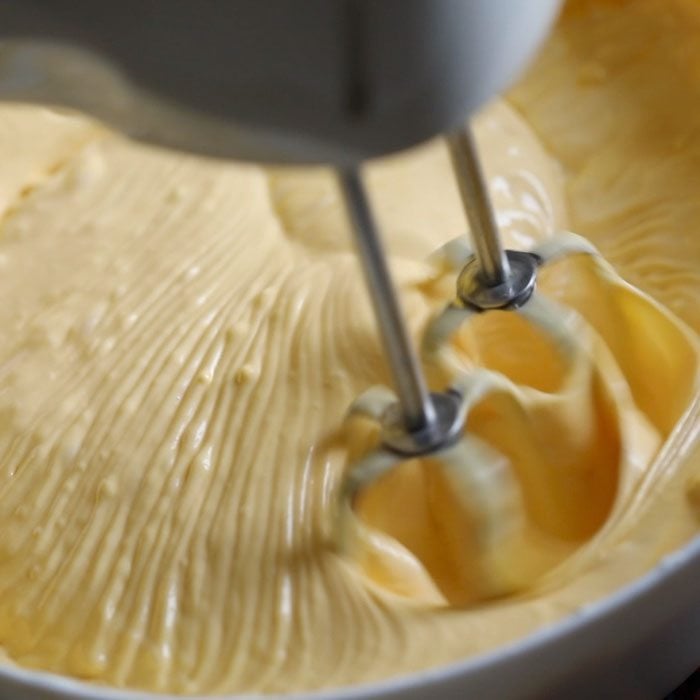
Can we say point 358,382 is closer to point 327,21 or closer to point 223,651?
point 223,651

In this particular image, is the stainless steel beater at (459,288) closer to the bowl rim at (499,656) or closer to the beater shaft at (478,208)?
the beater shaft at (478,208)

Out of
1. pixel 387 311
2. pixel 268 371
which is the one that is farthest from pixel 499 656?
pixel 268 371

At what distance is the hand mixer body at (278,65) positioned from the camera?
0.83ft

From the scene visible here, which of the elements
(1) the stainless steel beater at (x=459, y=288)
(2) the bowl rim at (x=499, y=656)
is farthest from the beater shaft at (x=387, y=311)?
(2) the bowl rim at (x=499, y=656)

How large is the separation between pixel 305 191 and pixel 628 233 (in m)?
0.20

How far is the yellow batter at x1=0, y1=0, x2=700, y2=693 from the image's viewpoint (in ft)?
1.46

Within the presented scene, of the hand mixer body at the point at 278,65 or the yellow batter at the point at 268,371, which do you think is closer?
the hand mixer body at the point at 278,65

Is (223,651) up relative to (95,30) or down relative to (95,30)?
down

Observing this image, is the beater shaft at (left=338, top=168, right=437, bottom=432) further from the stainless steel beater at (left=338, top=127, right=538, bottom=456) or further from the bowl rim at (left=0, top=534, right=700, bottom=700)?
the bowl rim at (left=0, top=534, right=700, bottom=700)

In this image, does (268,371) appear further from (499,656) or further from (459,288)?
(499,656)

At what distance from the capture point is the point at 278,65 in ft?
0.86

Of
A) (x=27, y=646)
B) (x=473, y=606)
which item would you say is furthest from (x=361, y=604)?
(x=27, y=646)

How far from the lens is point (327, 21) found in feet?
0.83

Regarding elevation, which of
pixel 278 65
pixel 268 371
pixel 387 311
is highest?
pixel 278 65
